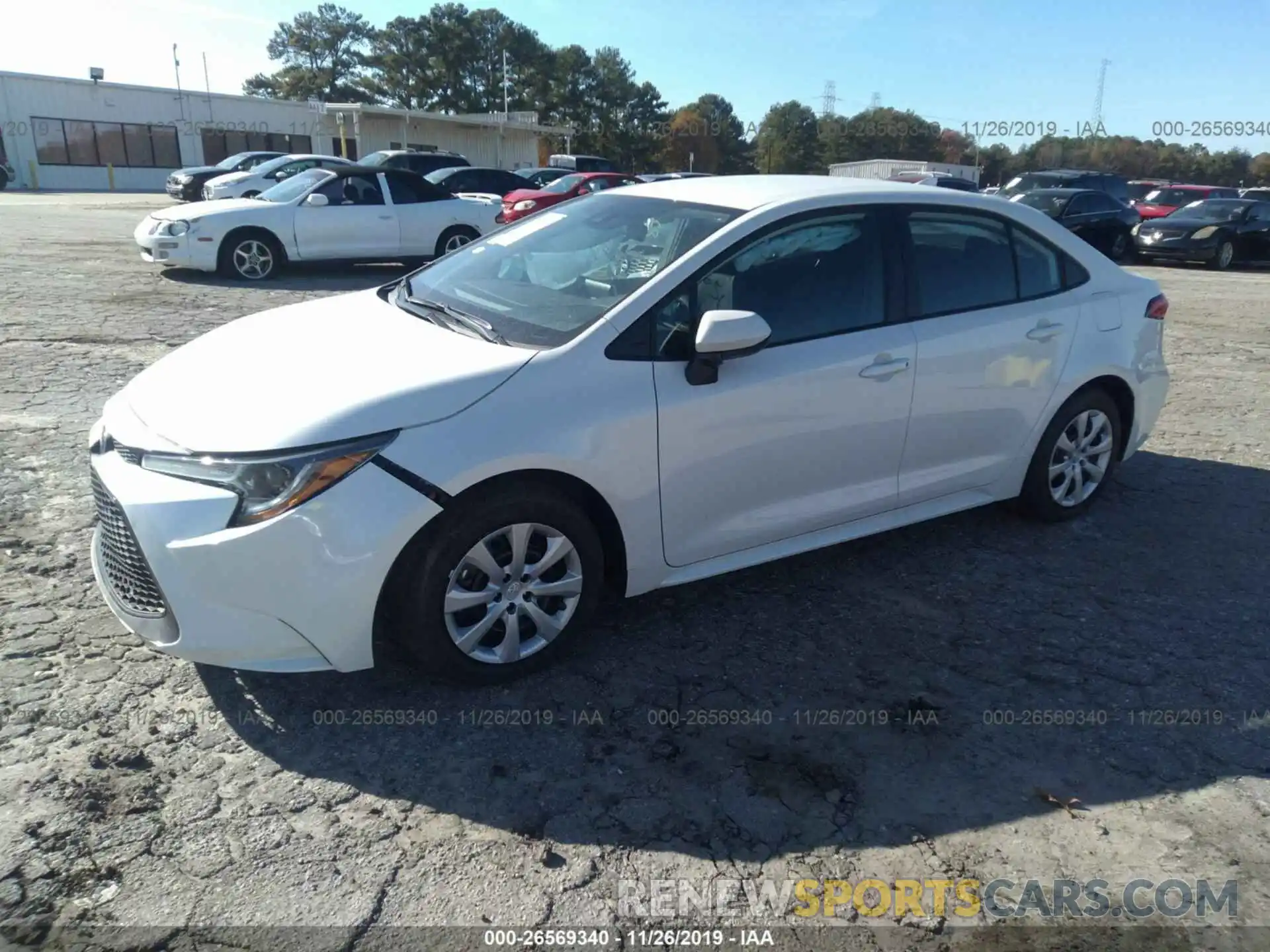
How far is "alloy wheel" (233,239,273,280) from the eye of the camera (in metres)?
11.5

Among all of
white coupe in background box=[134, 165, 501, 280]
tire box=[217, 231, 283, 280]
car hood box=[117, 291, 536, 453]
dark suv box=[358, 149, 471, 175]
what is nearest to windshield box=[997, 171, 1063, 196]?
dark suv box=[358, 149, 471, 175]

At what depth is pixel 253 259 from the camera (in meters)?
11.6

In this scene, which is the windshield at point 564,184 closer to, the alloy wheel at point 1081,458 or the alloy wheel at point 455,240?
the alloy wheel at point 455,240

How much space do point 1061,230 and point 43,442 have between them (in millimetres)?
5666

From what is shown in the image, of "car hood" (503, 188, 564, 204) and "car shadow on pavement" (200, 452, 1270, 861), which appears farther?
"car hood" (503, 188, 564, 204)

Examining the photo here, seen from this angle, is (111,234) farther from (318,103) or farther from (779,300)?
(318,103)

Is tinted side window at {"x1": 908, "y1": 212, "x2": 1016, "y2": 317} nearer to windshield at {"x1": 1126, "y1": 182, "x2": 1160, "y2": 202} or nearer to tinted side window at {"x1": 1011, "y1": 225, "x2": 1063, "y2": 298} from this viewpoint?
tinted side window at {"x1": 1011, "y1": 225, "x2": 1063, "y2": 298}

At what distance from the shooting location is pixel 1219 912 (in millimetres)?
2412

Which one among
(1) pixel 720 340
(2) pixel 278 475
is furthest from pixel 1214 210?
(2) pixel 278 475

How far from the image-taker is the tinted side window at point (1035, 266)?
4438mm

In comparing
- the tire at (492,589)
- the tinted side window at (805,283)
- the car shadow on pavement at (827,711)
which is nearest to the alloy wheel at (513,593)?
the tire at (492,589)

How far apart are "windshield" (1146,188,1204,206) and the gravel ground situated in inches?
844

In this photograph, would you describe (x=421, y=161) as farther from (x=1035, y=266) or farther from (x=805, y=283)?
(x=805, y=283)
